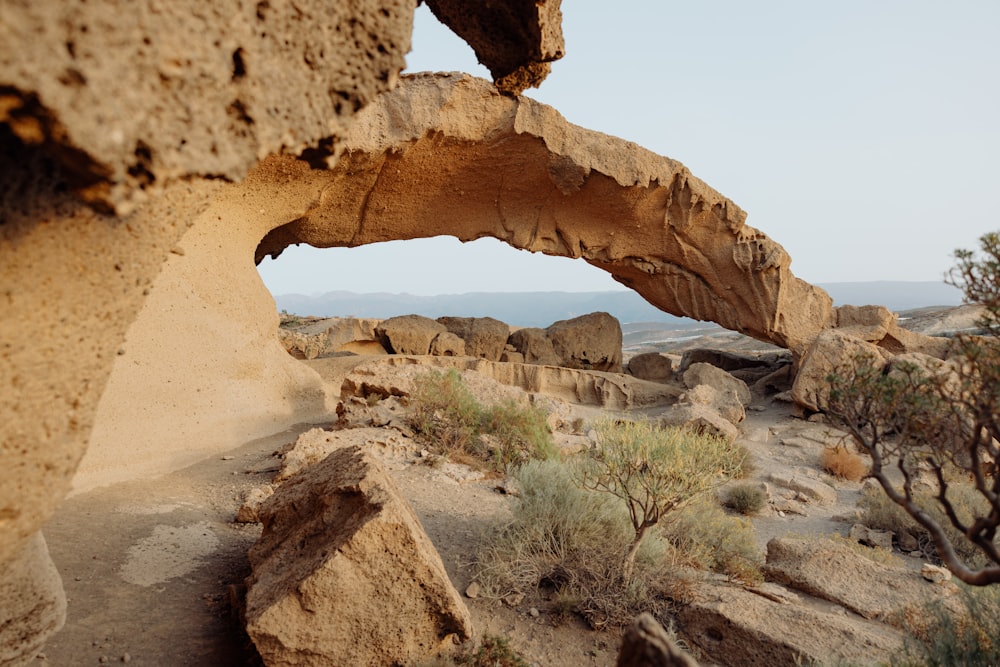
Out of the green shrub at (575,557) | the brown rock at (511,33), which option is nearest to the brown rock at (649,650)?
the green shrub at (575,557)

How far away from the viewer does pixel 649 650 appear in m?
1.71

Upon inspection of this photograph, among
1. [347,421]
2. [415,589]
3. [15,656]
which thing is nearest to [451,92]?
[347,421]

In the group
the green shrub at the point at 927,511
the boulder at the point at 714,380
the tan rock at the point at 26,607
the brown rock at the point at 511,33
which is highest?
the brown rock at the point at 511,33

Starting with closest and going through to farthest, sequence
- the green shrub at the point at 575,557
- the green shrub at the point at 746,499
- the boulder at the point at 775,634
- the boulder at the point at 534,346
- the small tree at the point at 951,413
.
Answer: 1. the small tree at the point at 951,413
2. the boulder at the point at 775,634
3. the green shrub at the point at 575,557
4. the green shrub at the point at 746,499
5. the boulder at the point at 534,346

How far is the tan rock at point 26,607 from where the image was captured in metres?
2.61

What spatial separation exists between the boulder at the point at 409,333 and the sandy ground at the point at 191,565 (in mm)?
6023

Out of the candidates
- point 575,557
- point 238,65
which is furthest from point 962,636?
point 238,65

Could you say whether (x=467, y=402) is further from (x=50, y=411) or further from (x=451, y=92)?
(x=50, y=411)

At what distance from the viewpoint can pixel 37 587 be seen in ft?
8.90

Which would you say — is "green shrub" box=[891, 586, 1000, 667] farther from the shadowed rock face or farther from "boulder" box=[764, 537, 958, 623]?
the shadowed rock face

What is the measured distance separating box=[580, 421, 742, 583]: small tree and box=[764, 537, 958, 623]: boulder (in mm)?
868

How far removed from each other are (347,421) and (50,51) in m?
6.48

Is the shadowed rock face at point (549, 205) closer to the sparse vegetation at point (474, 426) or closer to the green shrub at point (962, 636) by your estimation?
the sparse vegetation at point (474, 426)

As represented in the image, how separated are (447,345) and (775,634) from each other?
32.2 ft
